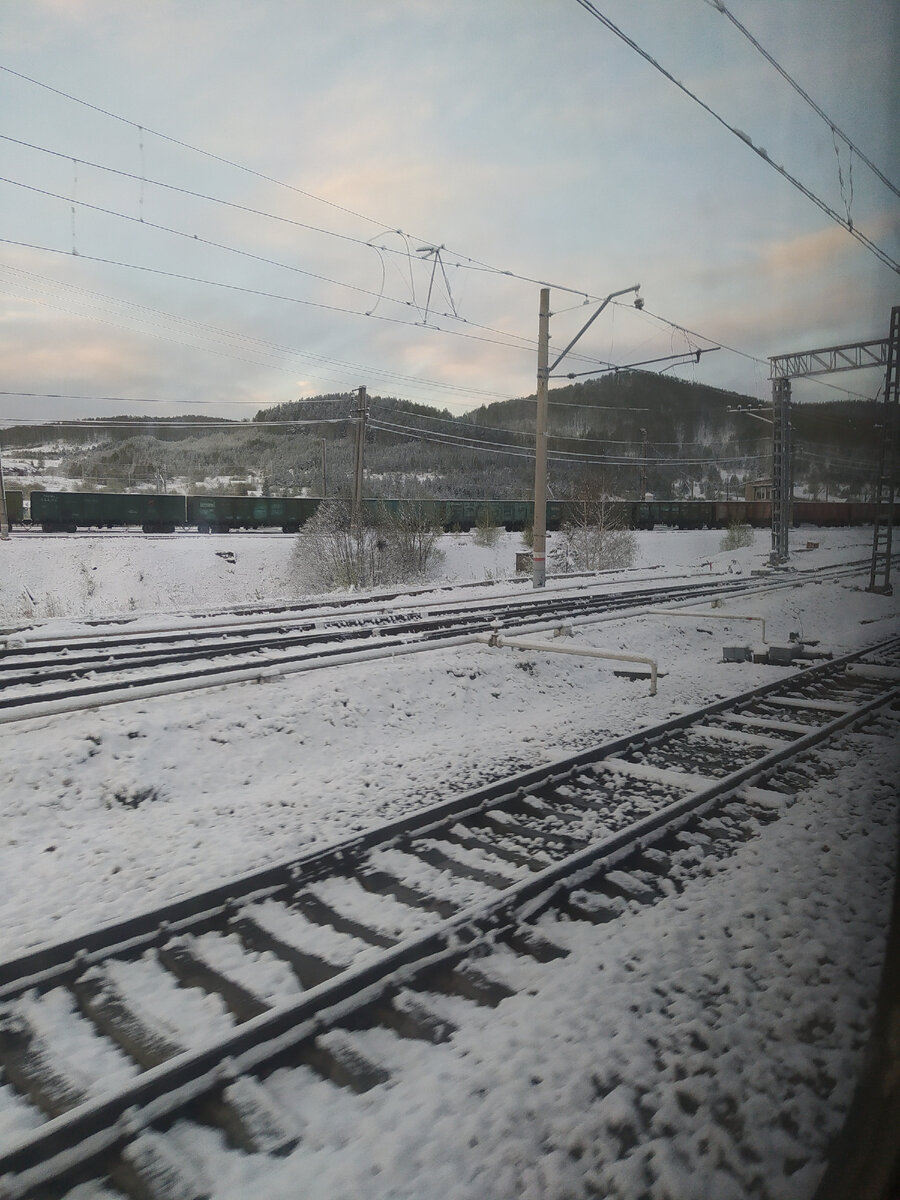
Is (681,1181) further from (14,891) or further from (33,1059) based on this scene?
(14,891)

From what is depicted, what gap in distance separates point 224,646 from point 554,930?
25.4 ft

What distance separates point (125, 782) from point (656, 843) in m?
4.45

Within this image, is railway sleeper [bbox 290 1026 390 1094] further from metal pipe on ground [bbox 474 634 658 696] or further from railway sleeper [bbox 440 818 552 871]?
metal pipe on ground [bbox 474 634 658 696]

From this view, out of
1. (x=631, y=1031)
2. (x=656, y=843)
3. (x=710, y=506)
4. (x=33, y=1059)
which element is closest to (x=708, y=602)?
(x=656, y=843)

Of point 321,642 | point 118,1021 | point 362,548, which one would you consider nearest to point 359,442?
point 362,548

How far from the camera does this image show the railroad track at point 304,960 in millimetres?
2434

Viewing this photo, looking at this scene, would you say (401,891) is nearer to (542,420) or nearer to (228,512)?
(542,420)

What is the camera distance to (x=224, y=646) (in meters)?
10.4

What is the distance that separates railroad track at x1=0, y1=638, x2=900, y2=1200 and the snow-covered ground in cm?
20

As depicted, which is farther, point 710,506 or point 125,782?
point 710,506

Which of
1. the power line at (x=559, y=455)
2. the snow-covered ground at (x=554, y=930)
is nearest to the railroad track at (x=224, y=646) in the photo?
the snow-covered ground at (x=554, y=930)

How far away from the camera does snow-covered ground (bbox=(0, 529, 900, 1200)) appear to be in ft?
7.38

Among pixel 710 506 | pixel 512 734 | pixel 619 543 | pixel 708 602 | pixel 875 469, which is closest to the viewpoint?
pixel 875 469

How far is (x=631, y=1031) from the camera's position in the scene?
2.84 m
